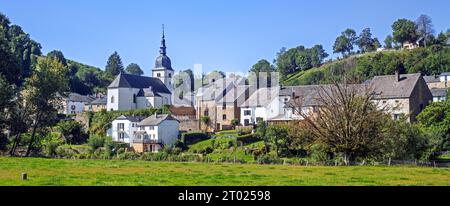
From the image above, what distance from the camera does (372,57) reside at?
14725cm

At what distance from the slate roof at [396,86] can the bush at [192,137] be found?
25288mm

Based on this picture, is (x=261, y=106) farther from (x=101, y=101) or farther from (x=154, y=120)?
(x=101, y=101)

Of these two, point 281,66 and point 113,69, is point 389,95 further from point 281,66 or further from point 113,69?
point 113,69

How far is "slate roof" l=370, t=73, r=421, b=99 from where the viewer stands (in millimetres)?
81688

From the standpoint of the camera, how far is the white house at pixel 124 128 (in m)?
91.3

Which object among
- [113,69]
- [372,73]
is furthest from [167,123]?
[113,69]

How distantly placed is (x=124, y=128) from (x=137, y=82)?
28837 mm

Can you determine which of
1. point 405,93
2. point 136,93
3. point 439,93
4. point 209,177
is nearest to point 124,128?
point 136,93

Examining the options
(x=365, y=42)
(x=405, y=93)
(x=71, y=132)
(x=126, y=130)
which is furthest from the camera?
(x=365, y=42)

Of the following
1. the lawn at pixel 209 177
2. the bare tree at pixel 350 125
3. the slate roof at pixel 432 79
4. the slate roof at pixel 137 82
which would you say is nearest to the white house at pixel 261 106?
the slate roof at pixel 137 82

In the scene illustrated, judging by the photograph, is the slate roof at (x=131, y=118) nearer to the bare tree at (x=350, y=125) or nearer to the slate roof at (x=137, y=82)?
the slate roof at (x=137, y=82)

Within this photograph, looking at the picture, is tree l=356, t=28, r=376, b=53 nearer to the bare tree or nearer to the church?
the church

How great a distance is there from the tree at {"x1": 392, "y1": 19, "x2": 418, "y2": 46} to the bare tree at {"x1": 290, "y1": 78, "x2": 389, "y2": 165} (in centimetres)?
12016
